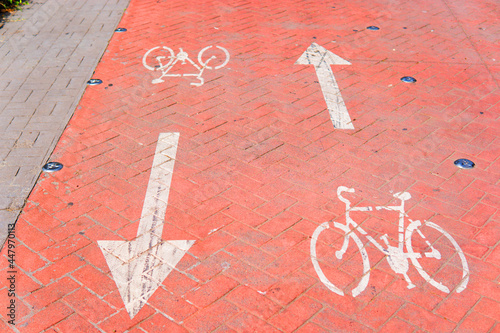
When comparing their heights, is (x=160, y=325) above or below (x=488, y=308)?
above

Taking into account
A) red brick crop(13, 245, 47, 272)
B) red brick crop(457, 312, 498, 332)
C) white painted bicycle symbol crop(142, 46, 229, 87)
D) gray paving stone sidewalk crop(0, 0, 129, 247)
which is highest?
gray paving stone sidewalk crop(0, 0, 129, 247)

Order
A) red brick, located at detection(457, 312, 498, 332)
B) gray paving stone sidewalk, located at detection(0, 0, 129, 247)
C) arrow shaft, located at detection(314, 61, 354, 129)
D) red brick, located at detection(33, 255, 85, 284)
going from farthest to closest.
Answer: arrow shaft, located at detection(314, 61, 354, 129) < gray paving stone sidewalk, located at detection(0, 0, 129, 247) < red brick, located at detection(33, 255, 85, 284) < red brick, located at detection(457, 312, 498, 332)

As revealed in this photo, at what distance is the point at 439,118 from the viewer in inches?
199

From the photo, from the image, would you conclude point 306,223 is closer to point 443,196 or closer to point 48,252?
point 443,196

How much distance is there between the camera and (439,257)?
11.2 ft

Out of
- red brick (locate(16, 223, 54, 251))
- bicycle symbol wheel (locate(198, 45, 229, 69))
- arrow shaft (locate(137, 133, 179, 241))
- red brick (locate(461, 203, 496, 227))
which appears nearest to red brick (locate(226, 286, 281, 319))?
arrow shaft (locate(137, 133, 179, 241))

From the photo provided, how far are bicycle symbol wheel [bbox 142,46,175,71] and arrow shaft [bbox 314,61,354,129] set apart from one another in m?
2.03

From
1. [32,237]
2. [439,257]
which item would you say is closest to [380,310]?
[439,257]

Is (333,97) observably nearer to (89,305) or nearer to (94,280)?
(94,280)

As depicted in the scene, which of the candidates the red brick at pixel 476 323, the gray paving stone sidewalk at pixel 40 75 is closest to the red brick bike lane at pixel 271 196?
the red brick at pixel 476 323

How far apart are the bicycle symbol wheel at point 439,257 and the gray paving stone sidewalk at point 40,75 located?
3.19m

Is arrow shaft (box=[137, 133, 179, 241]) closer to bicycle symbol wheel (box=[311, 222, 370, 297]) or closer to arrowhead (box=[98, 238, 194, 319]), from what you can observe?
arrowhead (box=[98, 238, 194, 319])

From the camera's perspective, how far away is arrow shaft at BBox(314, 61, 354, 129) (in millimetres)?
5005

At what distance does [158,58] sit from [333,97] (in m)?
2.55
